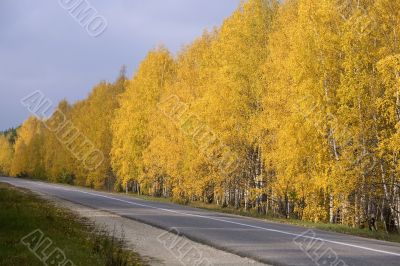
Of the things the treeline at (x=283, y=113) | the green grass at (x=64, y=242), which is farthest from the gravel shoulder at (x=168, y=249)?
the treeline at (x=283, y=113)

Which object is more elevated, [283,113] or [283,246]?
[283,113]

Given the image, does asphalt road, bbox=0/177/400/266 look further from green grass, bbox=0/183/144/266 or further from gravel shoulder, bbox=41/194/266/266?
green grass, bbox=0/183/144/266

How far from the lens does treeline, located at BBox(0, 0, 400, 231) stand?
56.0ft

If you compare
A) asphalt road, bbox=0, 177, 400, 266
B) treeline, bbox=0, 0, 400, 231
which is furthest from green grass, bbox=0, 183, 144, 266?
treeline, bbox=0, 0, 400, 231

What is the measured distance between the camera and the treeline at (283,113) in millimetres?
17062

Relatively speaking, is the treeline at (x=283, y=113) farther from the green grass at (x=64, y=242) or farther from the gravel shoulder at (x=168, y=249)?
the green grass at (x=64, y=242)

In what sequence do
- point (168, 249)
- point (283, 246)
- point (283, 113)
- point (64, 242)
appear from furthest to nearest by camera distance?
point (283, 113) < point (283, 246) < point (168, 249) < point (64, 242)

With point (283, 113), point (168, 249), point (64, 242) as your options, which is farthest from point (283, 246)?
point (283, 113)

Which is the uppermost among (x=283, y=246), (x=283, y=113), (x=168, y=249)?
(x=283, y=113)

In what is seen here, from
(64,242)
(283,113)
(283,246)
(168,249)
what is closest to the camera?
(64,242)

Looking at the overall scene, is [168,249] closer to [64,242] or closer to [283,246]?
[64,242]

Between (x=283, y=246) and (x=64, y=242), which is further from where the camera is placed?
(x=283, y=246)

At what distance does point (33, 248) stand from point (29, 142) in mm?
84500

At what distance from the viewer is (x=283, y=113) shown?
20859mm
